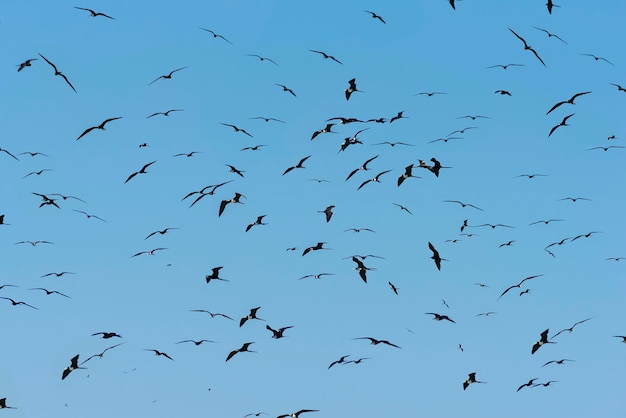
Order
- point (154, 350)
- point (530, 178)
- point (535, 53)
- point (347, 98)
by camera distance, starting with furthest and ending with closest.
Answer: point (530, 178) → point (154, 350) → point (347, 98) → point (535, 53)

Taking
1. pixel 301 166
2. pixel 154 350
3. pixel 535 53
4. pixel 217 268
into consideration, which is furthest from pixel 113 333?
pixel 535 53

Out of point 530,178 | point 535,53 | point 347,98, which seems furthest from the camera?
point 530,178

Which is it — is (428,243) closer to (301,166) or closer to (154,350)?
(301,166)

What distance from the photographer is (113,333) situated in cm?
6016

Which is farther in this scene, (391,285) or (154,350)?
(154,350)

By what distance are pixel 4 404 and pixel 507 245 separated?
35.6 meters

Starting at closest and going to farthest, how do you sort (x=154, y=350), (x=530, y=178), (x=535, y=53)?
(x=535, y=53)
(x=154, y=350)
(x=530, y=178)

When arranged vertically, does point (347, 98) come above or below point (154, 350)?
above

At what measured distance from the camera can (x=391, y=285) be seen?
5612 centimetres

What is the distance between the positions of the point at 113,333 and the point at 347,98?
19.7 meters

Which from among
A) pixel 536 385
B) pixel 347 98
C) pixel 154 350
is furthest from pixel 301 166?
pixel 536 385

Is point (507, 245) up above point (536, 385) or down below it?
above

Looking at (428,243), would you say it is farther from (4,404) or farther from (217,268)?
(4,404)

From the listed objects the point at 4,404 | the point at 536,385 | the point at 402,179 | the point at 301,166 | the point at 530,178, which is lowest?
the point at 4,404
